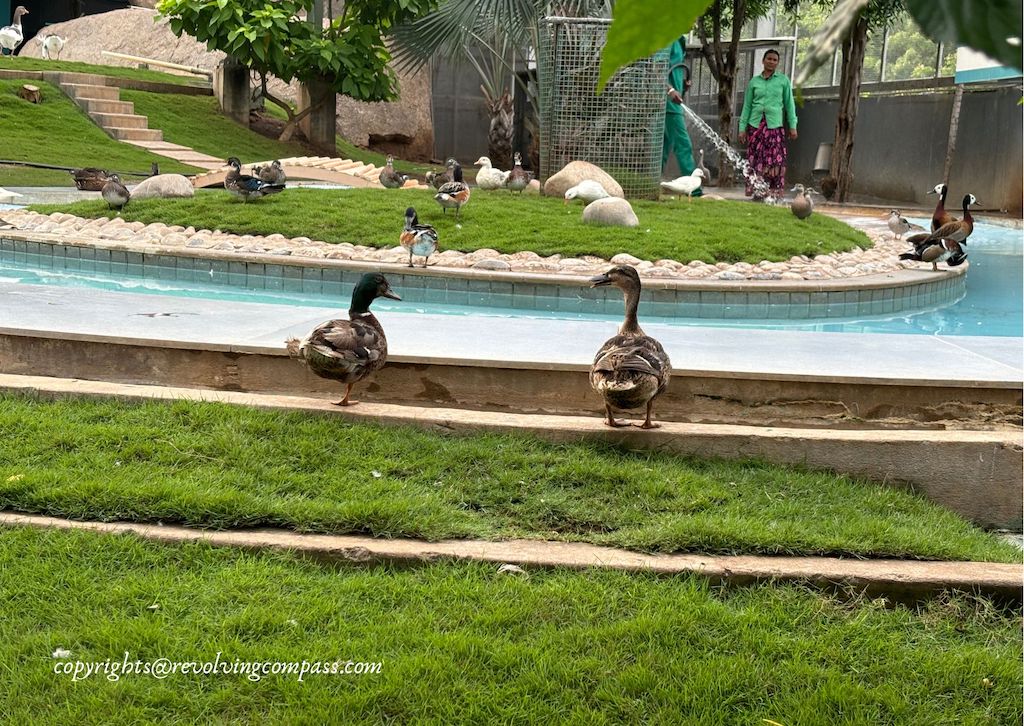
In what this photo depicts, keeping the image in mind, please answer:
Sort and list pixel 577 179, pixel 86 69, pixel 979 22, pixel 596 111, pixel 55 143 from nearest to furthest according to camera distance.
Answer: pixel 979 22, pixel 577 179, pixel 596 111, pixel 55 143, pixel 86 69

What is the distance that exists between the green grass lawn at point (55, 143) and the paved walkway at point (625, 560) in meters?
14.0

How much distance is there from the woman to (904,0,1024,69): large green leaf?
14.9m

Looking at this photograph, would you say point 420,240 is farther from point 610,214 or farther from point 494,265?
point 610,214

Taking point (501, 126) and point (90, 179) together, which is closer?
point (90, 179)

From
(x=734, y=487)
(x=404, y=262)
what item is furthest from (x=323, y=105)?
(x=734, y=487)

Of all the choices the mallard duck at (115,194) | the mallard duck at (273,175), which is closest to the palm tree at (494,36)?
the mallard duck at (273,175)

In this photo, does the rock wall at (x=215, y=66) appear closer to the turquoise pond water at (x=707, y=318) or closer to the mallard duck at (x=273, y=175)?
the mallard duck at (x=273, y=175)

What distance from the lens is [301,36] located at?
70.7 feet

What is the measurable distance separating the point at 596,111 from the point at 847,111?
24.6 ft

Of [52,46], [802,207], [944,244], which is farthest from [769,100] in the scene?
[52,46]

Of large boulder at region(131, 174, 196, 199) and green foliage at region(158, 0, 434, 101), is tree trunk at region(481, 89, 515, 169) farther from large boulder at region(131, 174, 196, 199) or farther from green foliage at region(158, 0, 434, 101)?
large boulder at region(131, 174, 196, 199)

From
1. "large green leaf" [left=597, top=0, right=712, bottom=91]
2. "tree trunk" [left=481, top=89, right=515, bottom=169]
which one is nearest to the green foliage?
"tree trunk" [left=481, top=89, right=515, bottom=169]

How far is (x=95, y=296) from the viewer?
7723 mm

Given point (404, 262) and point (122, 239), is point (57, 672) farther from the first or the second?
point (122, 239)
